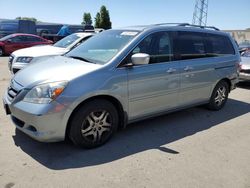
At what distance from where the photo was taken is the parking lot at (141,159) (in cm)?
328

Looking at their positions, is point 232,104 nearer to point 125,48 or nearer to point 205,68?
point 205,68

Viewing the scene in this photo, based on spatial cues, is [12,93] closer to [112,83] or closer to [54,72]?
[54,72]

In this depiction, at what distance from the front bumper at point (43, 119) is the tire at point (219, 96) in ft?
11.6

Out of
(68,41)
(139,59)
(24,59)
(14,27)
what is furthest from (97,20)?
(139,59)

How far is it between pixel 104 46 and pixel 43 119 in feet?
5.53

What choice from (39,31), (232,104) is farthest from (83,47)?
(39,31)

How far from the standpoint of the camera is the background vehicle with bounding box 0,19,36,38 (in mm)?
23084

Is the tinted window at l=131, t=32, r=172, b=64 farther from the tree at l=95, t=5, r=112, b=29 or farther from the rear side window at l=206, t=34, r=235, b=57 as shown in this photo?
the tree at l=95, t=5, r=112, b=29

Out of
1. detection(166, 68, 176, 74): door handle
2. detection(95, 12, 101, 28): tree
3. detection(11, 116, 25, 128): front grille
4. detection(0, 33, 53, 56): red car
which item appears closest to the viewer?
detection(11, 116, 25, 128): front grille

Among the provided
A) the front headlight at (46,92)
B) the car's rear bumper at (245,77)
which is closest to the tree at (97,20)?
the car's rear bumper at (245,77)

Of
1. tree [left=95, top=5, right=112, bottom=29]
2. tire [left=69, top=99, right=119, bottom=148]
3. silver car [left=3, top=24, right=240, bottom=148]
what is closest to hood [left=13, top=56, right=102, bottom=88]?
silver car [left=3, top=24, right=240, bottom=148]

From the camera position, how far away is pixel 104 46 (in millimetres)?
4590

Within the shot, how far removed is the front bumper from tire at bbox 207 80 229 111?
354 centimetres

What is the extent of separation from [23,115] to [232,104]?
510cm
